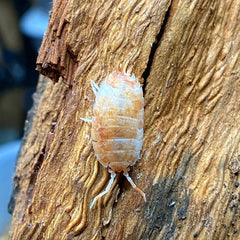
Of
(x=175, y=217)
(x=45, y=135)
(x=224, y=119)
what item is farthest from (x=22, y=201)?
(x=224, y=119)

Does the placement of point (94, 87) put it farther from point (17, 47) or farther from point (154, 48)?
point (17, 47)

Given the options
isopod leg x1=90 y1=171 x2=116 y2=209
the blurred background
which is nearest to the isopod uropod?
isopod leg x1=90 y1=171 x2=116 y2=209

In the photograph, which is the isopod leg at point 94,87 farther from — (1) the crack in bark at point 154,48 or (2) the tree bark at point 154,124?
(1) the crack in bark at point 154,48

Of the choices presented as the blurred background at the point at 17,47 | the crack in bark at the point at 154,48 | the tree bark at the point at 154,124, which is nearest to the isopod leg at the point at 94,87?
the tree bark at the point at 154,124

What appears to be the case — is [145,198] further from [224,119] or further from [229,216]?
[224,119]

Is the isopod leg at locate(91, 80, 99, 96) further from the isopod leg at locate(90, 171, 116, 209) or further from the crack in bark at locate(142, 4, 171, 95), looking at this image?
the isopod leg at locate(90, 171, 116, 209)

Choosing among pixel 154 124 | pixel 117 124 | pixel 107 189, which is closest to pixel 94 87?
pixel 117 124
